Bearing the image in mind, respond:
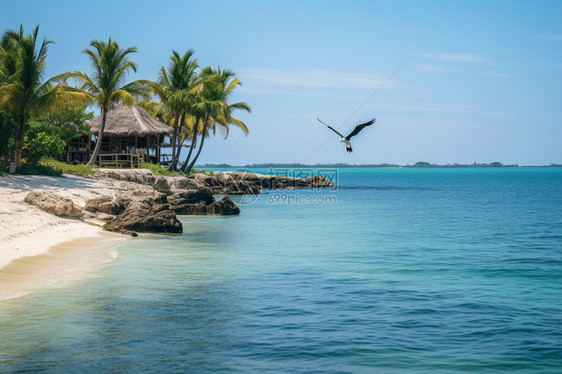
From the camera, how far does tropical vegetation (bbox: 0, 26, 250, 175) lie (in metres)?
25.8

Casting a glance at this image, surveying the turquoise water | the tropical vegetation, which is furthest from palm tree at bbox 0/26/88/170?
the turquoise water

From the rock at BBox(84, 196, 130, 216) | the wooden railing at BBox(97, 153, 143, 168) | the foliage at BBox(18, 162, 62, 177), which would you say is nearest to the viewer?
the rock at BBox(84, 196, 130, 216)

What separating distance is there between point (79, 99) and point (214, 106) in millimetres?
16617

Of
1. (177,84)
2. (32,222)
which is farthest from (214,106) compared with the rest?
(32,222)

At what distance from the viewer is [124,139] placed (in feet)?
150

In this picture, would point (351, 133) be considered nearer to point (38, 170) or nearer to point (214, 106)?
point (38, 170)

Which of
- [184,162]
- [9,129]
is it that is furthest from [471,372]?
[184,162]

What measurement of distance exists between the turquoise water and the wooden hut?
2434cm

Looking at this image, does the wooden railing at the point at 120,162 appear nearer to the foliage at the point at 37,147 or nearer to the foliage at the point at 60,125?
the foliage at the point at 60,125

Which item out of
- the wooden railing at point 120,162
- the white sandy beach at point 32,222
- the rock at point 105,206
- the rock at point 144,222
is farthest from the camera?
the wooden railing at point 120,162

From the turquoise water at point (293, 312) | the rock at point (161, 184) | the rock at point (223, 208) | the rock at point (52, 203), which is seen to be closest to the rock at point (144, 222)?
the turquoise water at point (293, 312)

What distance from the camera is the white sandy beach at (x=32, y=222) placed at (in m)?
14.7

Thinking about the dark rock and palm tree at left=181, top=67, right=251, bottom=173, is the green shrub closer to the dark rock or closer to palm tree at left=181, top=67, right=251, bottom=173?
the dark rock

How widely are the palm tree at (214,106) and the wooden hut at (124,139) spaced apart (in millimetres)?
3641
